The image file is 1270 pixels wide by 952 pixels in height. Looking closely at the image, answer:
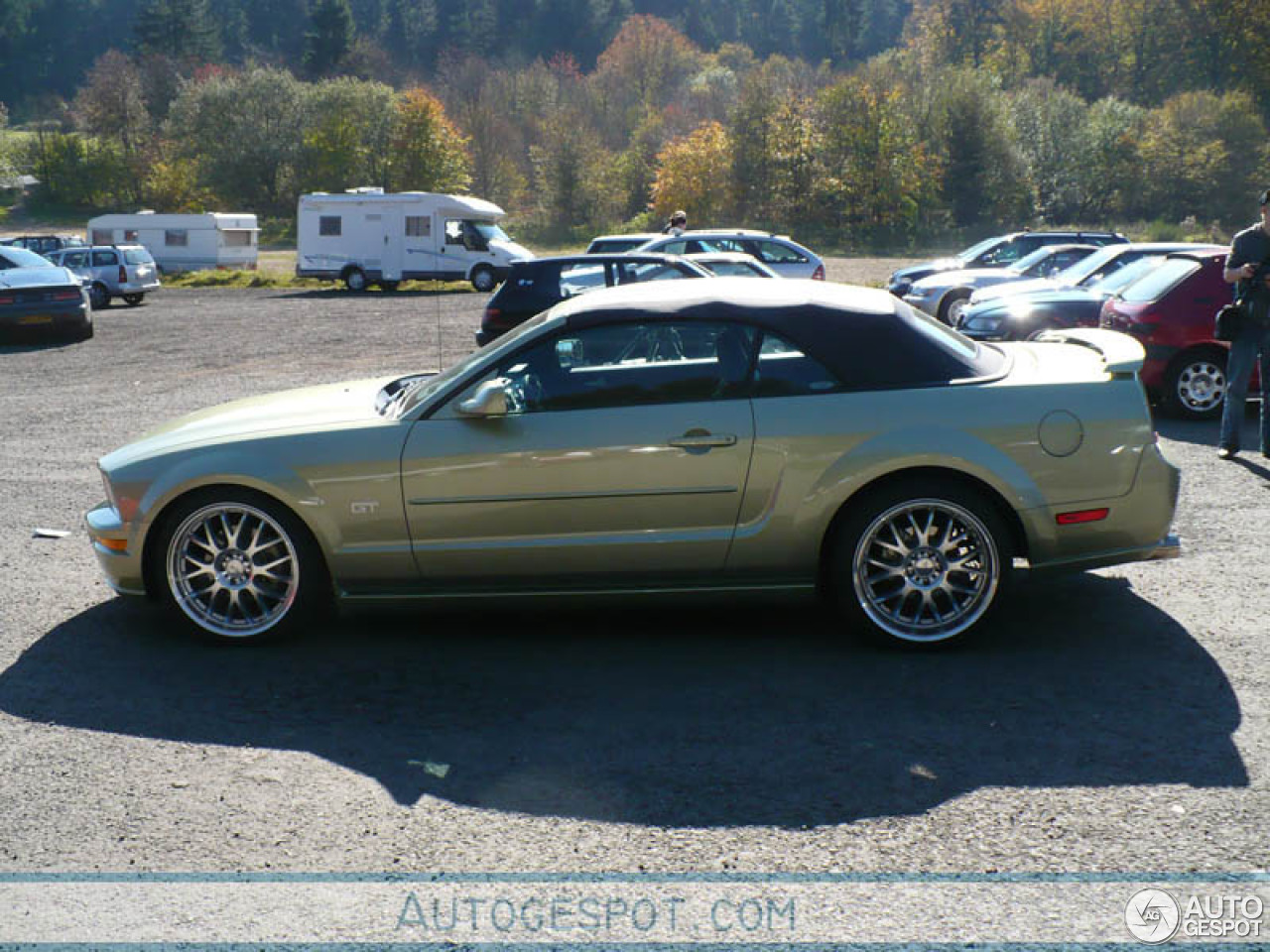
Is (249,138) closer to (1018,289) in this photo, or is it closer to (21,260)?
(21,260)

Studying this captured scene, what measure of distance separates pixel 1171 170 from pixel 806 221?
21.7 m

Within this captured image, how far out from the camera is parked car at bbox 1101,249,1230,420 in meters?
11.6

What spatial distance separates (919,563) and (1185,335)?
24.6 ft

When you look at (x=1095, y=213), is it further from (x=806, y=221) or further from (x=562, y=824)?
(x=562, y=824)

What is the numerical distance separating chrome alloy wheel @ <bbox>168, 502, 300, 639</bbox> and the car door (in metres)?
0.64

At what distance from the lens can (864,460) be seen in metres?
5.31

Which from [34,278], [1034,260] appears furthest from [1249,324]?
[34,278]

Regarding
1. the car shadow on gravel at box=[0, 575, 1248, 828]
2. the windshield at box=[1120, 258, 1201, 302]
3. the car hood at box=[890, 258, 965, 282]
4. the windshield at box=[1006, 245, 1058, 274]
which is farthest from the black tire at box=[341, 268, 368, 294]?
the car shadow on gravel at box=[0, 575, 1248, 828]

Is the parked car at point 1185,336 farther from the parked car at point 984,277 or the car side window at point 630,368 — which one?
the parked car at point 984,277

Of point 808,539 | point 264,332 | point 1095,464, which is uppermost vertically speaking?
point 1095,464

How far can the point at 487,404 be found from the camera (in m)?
5.38

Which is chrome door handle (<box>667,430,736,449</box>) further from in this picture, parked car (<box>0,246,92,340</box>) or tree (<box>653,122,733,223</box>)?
tree (<box>653,122,733,223</box>)

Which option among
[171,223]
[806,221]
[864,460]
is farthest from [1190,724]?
[806,221]

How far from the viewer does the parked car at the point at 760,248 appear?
22.5 m
